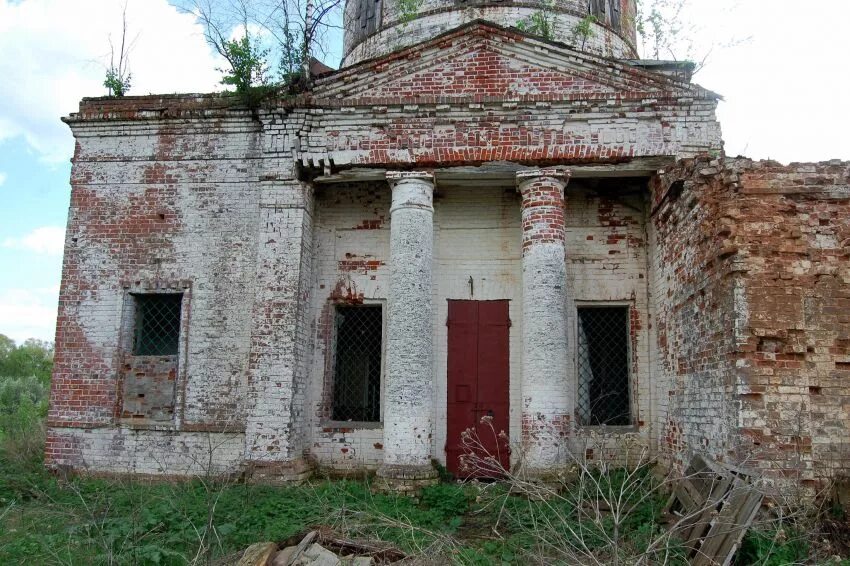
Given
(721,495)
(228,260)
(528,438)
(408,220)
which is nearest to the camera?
(721,495)

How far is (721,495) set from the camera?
5.98 metres

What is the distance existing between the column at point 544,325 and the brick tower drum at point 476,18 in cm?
458

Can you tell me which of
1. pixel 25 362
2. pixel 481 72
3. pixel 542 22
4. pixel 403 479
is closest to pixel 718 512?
pixel 403 479

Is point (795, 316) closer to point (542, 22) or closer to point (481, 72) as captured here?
point (481, 72)

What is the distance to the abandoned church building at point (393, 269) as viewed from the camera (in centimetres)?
854

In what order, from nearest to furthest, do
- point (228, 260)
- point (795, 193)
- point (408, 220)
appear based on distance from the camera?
point (795, 193) < point (408, 220) < point (228, 260)

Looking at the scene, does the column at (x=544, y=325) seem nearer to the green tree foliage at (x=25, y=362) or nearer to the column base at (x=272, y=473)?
the column base at (x=272, y=473)

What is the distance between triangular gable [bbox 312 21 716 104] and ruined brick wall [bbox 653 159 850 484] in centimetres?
239

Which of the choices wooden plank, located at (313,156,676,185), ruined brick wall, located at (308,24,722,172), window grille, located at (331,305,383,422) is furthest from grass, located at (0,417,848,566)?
ruined brick wall, located at (308,24,722,172)

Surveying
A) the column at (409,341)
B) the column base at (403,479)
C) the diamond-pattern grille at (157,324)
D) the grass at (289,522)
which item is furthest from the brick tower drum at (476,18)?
the grass at (289,522)

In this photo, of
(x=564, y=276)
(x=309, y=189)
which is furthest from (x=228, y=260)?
(x=564, y=276)

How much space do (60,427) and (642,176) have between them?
9099 mm

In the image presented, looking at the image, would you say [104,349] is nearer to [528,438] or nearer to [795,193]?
[528,438]

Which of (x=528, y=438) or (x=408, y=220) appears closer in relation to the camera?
(x=528, y=438)
